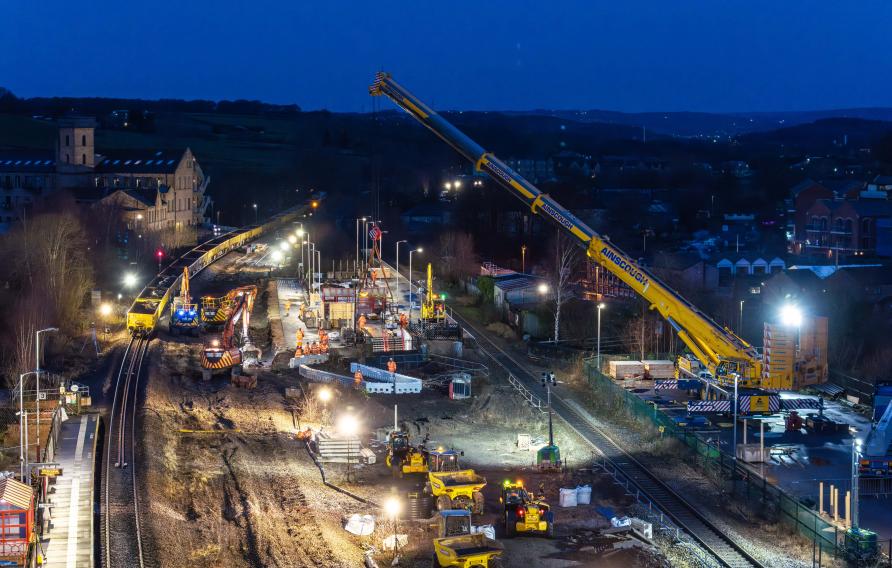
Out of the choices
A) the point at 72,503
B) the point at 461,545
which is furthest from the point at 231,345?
the point at 461,545

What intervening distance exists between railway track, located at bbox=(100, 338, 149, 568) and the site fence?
11.4 m

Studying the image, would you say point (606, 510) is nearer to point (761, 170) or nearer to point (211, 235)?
point (211, 235)

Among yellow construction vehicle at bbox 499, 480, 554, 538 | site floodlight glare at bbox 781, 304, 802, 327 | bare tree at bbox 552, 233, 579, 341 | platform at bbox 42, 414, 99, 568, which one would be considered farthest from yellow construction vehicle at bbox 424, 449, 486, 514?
bare tree at bbox 552, 233, 579, 341

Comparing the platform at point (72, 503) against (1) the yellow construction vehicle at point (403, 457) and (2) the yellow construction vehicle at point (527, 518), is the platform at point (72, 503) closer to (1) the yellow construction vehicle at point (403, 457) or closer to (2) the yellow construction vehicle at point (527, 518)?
(1) the yellow construction vehicle at point (403, 457)

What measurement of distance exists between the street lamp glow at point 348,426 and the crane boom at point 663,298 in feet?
23.8

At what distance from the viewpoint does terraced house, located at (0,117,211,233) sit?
63.4 meters

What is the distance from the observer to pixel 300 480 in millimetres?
23469

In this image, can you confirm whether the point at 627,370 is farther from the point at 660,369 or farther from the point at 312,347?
the point at 312,347

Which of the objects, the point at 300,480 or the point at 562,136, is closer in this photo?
the point at 300,480

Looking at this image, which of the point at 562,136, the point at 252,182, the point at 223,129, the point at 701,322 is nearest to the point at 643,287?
the point at 701,322

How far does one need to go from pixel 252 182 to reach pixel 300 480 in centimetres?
7940

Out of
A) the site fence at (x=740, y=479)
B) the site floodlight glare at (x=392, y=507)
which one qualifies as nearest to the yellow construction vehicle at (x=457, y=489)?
the site floodlight glare at (x=392, y=507)

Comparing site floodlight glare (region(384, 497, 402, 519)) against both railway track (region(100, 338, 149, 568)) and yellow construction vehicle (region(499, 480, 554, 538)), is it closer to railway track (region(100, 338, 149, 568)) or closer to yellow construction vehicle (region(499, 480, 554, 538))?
yellow construction vehicle (region(499, 480, 554, 538))

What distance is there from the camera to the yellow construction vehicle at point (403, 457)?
24.1m
